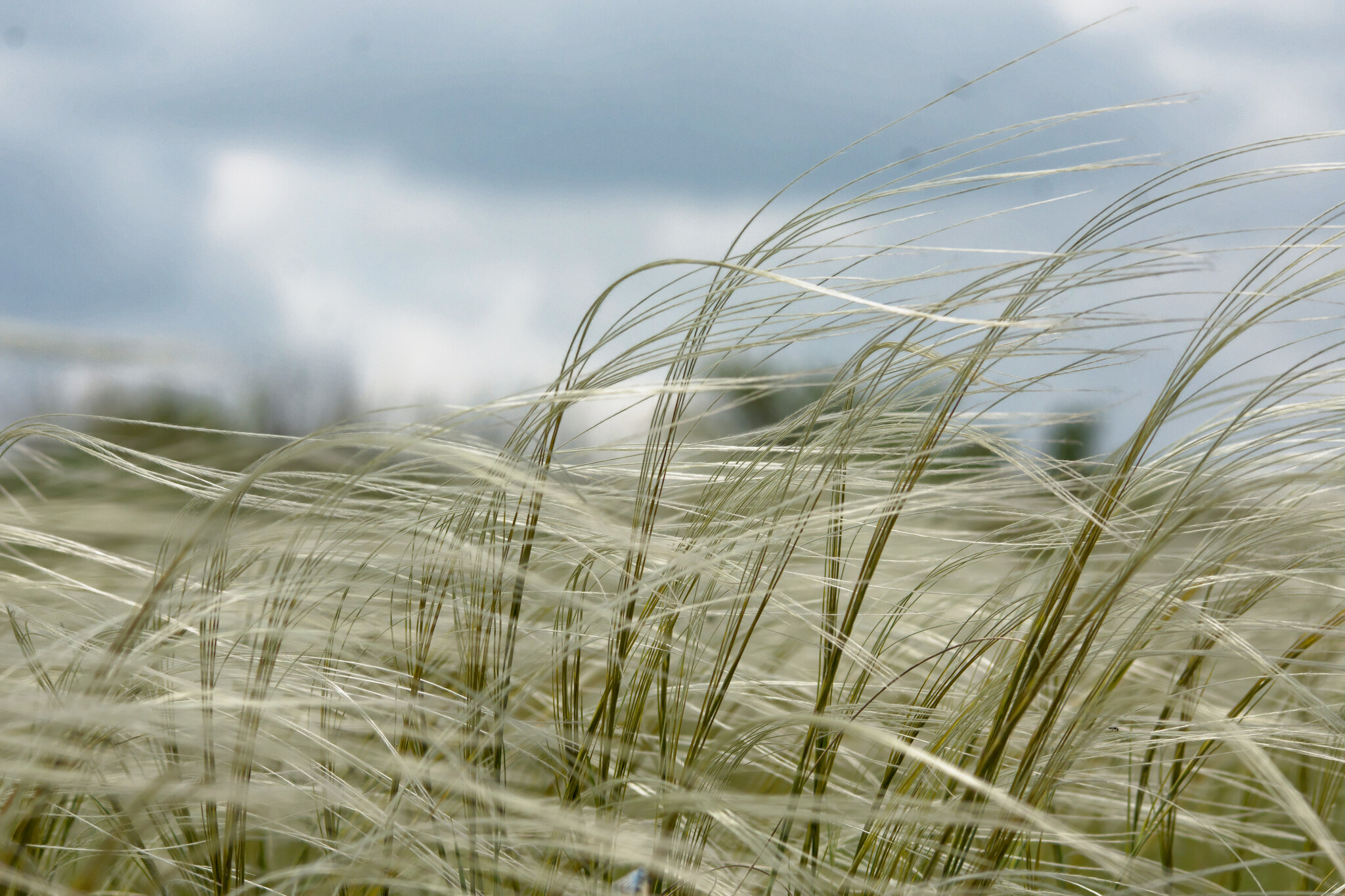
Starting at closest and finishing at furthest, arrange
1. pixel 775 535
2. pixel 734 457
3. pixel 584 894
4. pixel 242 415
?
pixel 584 894
pixel 775 535
pixel 734 457
pixel 242 415

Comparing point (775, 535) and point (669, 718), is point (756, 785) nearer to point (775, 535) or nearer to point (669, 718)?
point (669, 718)

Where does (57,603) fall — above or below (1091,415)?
below

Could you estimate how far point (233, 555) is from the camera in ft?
3.99

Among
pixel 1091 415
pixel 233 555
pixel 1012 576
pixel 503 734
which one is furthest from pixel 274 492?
pixel 1091 415

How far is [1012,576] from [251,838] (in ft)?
4.00

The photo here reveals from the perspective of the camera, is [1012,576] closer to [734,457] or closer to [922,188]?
[734,457]

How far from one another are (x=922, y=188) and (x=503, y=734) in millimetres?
873

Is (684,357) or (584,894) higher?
(684,357)

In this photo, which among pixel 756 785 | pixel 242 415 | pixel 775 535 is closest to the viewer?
pixel 775 535

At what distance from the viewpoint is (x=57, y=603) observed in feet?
4.83

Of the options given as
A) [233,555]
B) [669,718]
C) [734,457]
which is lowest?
[669,718]

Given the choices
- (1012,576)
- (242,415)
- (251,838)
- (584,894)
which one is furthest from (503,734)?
(242,415)

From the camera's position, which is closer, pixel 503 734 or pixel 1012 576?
pixel 503 734

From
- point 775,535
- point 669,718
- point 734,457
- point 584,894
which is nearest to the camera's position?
point 584,894
